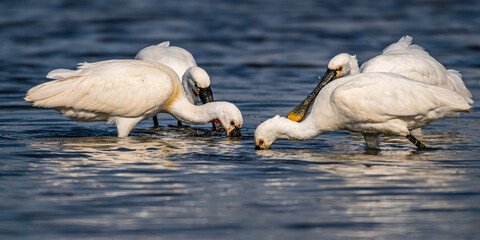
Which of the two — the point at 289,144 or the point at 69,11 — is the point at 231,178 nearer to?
the point at 289,144

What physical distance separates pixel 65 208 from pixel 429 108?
16.4ft

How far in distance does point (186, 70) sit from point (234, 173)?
456 cm

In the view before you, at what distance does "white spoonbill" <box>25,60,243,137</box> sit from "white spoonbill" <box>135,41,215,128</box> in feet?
2.92

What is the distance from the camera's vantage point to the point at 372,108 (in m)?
10.8

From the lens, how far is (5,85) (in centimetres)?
1794

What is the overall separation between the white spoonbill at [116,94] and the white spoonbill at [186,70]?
0.89 meters

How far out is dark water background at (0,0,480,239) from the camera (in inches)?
303

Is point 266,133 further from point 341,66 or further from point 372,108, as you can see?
point 341,66

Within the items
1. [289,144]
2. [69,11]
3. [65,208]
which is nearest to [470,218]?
[65,208]

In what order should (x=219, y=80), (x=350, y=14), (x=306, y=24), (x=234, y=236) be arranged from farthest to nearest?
(x=350, y=14)
(x=306, y=24)
(x=219, y=80)
(x=234, y=236)

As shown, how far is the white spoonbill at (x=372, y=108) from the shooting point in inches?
427

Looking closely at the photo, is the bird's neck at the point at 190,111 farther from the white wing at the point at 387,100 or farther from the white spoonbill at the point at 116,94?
the white wing at the point at 387,100

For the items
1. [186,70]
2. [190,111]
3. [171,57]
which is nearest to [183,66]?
[171,57]

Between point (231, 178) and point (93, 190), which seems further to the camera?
point (231, 178)
